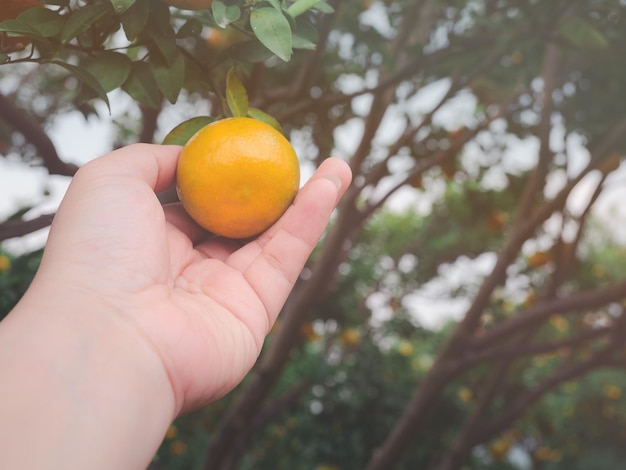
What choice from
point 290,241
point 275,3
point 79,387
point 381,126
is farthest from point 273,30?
point 381,126

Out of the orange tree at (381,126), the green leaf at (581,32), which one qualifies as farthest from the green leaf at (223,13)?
the green leaf at (581,32)

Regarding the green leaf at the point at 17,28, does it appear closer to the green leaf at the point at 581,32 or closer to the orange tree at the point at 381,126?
the orange tree at the point at 381,126

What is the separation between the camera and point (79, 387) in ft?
2.58

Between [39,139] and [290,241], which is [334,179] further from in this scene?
[39,139]

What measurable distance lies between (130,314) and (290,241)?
32cm

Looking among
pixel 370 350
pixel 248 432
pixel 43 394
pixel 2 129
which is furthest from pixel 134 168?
pixel 370 350

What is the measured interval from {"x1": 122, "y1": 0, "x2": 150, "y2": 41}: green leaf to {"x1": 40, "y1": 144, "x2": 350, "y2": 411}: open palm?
23cm

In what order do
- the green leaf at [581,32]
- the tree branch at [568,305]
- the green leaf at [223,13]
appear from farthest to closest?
1. the tree branch at [568,305]
2. the green leaf at [581,32]
3. the green leaf at [223,13]

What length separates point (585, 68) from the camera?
2.60 m

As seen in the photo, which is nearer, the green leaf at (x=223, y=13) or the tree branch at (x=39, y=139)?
the green leaf at (x=223, y=13)

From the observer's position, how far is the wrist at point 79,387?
73cm

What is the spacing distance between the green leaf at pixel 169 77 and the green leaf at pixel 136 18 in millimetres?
120

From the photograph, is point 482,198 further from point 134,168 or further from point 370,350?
point 134,168

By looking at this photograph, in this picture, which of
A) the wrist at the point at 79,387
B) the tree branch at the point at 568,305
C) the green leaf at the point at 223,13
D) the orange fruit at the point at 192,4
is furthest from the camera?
the tree branch at the point at 568,305
